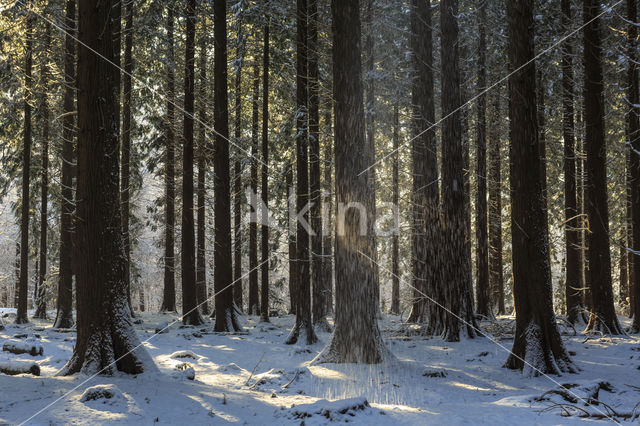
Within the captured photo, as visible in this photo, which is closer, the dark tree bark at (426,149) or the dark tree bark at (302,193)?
the dark tree bark at (302,193)

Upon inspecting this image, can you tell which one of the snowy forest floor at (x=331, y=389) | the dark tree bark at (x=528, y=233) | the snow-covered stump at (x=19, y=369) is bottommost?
the snowy forest floor at (x=331, y=389)

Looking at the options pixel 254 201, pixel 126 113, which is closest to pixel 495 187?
pixel 254 201

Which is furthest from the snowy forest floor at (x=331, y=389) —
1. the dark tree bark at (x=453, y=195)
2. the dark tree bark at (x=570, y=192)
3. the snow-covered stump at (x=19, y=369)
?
the dark tree bark at (x=570, y=192)

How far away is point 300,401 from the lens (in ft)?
24.2

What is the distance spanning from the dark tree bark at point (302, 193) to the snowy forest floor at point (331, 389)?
80 cm

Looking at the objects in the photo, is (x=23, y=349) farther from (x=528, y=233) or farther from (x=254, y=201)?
(x=254, y=201)

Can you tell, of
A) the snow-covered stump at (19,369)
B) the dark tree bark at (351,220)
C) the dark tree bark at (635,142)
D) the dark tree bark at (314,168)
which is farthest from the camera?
the dark tree bark at (314,168)

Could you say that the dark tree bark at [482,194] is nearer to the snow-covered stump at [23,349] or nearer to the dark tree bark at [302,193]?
the dark tree bark at [302,193]

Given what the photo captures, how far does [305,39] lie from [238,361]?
31.2 ft

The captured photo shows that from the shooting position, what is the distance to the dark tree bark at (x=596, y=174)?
43.1 ft

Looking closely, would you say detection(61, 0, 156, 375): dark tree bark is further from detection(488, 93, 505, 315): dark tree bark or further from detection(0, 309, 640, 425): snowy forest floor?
detection(488, 93, 505, 315): dark tree bark

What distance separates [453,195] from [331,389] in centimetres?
758

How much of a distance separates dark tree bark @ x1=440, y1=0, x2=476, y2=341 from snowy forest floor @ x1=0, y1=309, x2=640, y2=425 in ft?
3.71

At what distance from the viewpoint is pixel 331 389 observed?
8.43m
